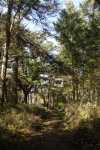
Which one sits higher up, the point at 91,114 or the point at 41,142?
the point at 91,114

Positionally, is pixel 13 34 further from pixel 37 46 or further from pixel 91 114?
pixel 91 114

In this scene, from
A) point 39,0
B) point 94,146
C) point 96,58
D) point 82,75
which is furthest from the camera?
point 82,75

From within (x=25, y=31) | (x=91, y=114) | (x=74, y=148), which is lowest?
(x=74, y=148)

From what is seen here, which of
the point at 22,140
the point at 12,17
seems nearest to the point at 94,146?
the point at 22,140

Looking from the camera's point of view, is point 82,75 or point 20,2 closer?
point 20,2

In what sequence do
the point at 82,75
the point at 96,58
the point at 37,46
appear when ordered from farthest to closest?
the point at 82,75, the point at 96,58, the point at 37,46

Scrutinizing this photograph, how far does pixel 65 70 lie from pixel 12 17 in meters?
4.84

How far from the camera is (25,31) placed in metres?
15.2

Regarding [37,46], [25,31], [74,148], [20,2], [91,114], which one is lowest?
[74,148]

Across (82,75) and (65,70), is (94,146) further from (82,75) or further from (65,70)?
(82,75)

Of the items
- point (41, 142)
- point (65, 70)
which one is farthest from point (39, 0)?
point (41, 142)

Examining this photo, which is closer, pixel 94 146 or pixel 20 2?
pixel 94 146

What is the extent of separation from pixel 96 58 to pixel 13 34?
1043 cm

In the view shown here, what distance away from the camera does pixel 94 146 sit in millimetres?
9367
